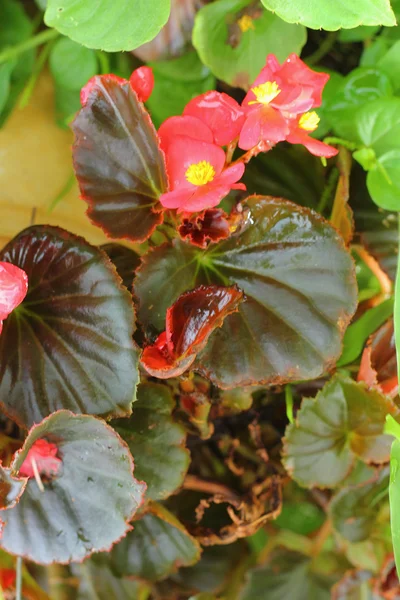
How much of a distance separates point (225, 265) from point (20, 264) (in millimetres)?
194

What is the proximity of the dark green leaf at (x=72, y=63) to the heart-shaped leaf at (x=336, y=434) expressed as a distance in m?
0.46

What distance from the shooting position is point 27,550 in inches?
21.0

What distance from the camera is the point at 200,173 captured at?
46 centimetres

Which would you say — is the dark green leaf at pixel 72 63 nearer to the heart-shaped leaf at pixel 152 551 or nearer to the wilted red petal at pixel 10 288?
the wilted red petal at pixel 10 288

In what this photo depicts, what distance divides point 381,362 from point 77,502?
14.0 inches

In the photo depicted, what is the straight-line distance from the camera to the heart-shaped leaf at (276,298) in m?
0.51

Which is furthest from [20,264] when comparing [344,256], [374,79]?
[374,79]

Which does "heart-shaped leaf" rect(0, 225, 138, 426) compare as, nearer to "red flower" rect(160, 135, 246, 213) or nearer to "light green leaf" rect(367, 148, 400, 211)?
"red flower" rect(160, 135, 246, 213)

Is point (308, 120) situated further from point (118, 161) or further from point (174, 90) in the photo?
point (174, 90)

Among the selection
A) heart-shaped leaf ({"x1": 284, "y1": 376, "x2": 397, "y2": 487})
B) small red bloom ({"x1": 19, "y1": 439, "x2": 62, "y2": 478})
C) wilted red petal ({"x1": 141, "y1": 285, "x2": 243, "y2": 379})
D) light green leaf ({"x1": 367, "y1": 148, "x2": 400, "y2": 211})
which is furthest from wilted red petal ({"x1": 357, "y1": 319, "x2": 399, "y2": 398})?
small red bloom ({"x1": 19, "y1": 439, "x2": 62, "y2": 478})

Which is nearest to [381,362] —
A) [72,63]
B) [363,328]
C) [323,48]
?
[363,328]

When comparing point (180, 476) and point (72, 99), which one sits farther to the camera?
point (72, 99)

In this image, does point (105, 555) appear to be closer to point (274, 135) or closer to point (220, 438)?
point (220, 438)

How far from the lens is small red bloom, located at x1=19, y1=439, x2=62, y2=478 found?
517mm
